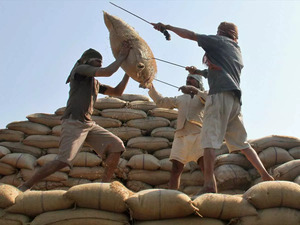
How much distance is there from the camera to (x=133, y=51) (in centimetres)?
459

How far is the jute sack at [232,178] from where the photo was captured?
18.6ft

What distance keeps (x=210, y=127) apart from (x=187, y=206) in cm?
99

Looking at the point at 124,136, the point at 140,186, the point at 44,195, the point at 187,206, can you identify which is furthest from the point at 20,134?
the point at 187,206

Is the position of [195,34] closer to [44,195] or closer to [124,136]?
[44,195]

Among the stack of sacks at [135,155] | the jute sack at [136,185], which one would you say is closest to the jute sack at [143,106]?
the stack of sacks at [135,155]

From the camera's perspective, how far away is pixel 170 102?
19.1ft

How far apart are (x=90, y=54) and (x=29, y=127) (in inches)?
95.2

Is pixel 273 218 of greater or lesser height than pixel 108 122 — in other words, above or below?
below

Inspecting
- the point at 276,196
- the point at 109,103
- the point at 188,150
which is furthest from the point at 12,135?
the point at 276,196

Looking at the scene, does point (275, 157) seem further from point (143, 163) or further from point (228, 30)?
point (228, 30)

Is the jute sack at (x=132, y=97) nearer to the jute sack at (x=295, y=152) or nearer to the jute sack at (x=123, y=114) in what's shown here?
the jute sack at (x=123, y=114)

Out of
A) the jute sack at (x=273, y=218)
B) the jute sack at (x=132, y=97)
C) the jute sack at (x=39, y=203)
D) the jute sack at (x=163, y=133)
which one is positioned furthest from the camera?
the jute sack at (x=132, y=97)

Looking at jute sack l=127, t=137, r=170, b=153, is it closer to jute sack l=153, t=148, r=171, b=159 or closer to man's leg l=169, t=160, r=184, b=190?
jute sack l=153, t=148, r=171, b=159

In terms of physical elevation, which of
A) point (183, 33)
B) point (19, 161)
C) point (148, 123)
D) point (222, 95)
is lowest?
point (19, 161)
